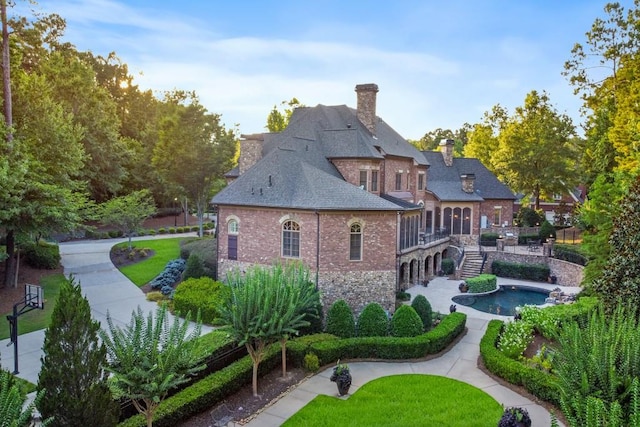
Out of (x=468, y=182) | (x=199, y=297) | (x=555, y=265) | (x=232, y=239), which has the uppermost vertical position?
(x=468, y=182)

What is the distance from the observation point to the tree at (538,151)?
4416 centimetres

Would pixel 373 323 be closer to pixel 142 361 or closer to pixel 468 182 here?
pixel 142 361

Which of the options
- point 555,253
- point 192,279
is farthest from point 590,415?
point 555,253

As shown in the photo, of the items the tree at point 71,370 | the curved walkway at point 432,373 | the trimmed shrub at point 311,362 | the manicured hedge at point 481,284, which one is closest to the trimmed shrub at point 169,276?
the trimmed shrub at point 311,362

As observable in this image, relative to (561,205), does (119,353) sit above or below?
below

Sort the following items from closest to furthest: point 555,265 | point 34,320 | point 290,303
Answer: point 290,303 < point 34,320 < point 555,265

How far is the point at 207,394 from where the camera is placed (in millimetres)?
13734

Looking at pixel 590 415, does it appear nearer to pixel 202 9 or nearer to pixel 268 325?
pixel 268 325

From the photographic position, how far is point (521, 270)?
33625 mm

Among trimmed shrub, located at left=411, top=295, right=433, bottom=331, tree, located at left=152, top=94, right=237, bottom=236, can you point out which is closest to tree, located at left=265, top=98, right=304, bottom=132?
tree, located at left=152, top=94, right=237, bottom=236

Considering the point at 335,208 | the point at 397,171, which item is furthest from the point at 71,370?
the point at 397,171

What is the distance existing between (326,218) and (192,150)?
77.0 feet

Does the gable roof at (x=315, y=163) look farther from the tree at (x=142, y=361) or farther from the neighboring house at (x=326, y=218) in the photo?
the tree at (x=142, y=361)

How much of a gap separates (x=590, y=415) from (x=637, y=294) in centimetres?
1052
